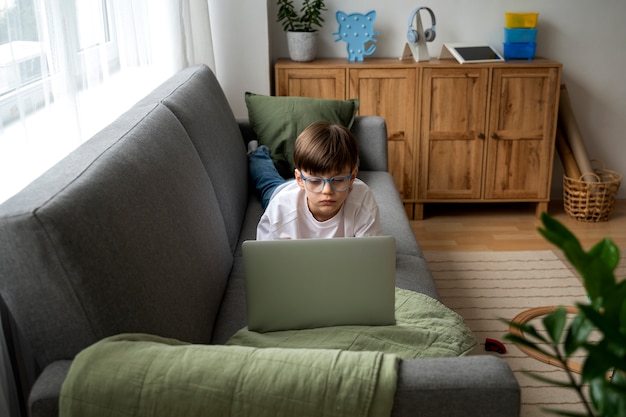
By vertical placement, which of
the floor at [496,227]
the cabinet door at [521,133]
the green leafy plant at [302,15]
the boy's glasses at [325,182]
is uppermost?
the green leafy plant at [302,15]

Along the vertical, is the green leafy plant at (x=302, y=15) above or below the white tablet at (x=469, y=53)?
above

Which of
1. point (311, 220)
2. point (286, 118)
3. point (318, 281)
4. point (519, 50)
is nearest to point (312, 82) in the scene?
point (286, 118)

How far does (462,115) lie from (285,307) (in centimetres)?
258

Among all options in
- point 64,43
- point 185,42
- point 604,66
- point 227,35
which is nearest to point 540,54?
point 604,66

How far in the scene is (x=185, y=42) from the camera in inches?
132

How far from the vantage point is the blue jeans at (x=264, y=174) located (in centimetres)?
299

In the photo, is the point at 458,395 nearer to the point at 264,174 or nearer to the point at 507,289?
the point at 264,174

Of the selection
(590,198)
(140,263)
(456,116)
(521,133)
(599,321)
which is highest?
(599,321)

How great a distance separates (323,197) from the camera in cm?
220

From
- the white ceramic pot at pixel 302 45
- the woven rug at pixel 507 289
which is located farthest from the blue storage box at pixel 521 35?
the woven rug at pixel 507 289

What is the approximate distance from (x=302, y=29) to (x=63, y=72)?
2.19m

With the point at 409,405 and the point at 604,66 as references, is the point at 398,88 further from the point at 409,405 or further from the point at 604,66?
the point at 409,405

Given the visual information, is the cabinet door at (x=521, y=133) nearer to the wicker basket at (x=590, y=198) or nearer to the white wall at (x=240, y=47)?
the wicker basket at (x=590, y=198)

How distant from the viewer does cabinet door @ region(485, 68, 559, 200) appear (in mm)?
3930
